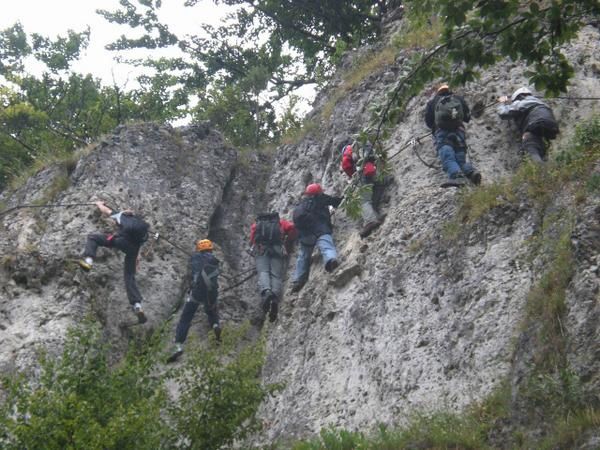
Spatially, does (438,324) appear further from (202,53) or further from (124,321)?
(202,53)

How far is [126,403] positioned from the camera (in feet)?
30.7

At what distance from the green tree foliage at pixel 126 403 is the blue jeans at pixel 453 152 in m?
4.55

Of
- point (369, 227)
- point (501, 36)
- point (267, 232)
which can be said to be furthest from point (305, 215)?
point (501, 36)

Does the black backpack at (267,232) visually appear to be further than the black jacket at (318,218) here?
Yes

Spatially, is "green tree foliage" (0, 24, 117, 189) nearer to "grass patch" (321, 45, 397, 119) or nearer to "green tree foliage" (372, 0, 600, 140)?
"grass patch" (321, 45, 397, 119)

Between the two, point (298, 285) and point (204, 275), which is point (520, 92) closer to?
point (298, 285)

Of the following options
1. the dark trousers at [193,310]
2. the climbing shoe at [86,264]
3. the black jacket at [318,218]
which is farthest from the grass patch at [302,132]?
the climbing shoe at [86,264]

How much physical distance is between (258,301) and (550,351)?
7.75 meters

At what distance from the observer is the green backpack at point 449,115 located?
13761 millimetres

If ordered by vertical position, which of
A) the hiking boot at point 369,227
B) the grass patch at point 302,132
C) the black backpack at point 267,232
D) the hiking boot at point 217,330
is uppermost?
the grass patch at point 302,132

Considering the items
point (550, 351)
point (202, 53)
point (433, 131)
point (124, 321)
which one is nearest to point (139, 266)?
point (124, 321)

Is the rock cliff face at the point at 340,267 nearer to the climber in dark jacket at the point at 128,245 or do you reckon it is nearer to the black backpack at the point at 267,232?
the climber in dark jacket at the point at 128,245

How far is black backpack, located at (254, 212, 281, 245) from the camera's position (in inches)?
595

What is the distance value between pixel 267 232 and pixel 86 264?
299 centimetres
